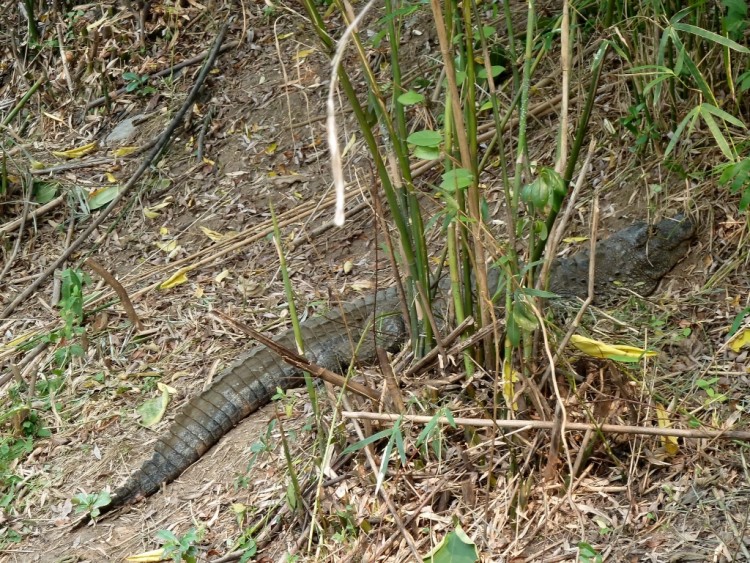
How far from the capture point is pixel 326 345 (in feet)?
12.8

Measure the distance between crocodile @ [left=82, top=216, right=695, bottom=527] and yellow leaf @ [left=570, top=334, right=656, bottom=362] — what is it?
89cm

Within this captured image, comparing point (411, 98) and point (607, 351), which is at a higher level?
point (411, 98)

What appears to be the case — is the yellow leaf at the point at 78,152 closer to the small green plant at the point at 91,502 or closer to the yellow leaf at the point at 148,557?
the small green plant at the point at 91,502

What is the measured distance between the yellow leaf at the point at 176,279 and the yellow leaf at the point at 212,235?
0.27m

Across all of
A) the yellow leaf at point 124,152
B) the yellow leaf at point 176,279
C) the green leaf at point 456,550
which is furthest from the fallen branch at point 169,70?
the green leaf at point 456,550

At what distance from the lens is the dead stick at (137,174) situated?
477 centimetres

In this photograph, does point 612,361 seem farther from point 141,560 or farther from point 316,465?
point 141,560

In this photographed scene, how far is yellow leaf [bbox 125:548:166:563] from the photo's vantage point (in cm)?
291

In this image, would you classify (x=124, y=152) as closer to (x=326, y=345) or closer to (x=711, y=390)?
(x=326, y=345)

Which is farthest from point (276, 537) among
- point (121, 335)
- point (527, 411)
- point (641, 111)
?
point (641, 111)


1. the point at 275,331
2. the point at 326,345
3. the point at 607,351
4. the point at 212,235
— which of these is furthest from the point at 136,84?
the point at 607,351

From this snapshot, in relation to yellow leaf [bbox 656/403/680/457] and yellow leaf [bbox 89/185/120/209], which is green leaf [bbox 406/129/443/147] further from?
yellow leaf [bbox 89/185/120/209]

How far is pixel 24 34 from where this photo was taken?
6453mm

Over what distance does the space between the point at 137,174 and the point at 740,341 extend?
11.9 ft
